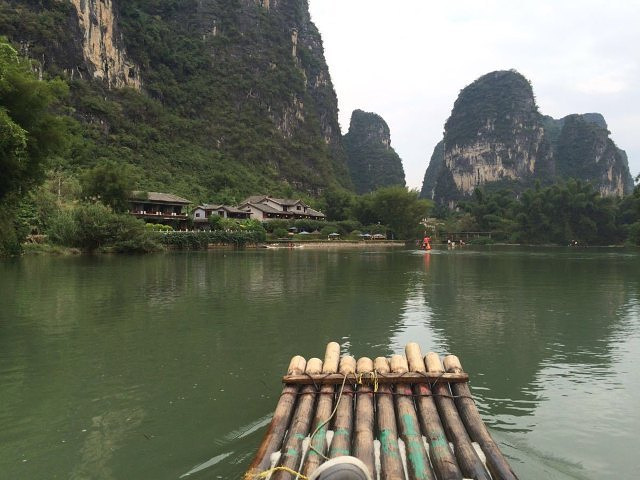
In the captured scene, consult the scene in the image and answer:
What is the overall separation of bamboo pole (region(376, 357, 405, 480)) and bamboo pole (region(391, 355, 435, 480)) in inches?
3.4

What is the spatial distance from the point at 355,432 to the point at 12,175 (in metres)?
12.4

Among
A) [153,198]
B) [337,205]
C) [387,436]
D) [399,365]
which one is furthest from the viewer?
[337,205]

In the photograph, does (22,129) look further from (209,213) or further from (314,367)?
(209,213)

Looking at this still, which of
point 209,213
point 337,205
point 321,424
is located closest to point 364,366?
point 321,424

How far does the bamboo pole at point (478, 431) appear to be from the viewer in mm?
4441

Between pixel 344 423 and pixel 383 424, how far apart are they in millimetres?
425

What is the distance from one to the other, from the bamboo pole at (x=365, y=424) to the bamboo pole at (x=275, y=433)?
2.56 ft

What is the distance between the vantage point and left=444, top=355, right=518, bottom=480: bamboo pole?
14.6 feet

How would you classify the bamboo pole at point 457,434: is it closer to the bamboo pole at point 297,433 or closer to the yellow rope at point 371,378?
the yellow rope at point 371,378

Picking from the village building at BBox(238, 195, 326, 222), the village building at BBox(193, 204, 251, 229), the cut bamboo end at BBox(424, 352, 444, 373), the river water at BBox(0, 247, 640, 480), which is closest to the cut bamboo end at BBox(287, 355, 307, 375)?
the river water at BBox(0, 247, 640, 480)

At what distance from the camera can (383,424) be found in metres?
5.27

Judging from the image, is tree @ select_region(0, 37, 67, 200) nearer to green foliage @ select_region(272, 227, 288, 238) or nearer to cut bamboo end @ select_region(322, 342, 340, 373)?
cut bamboo end @ select_region(322, 342, 340, 373)

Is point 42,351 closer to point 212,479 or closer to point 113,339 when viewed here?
point 113,339

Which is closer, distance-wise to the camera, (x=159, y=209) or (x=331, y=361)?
(x=331, y=361)
